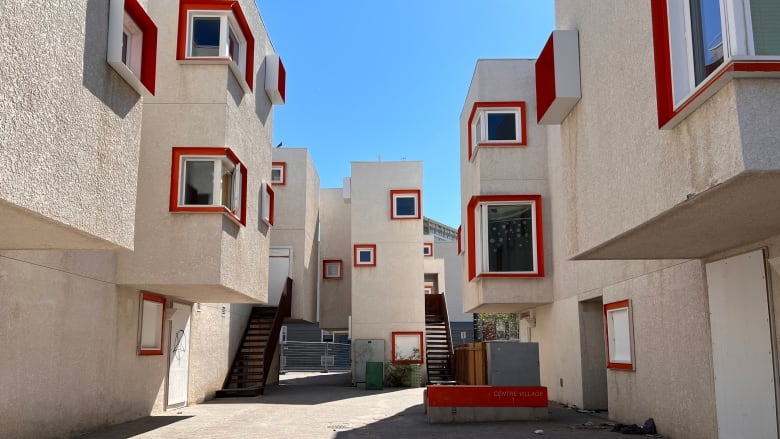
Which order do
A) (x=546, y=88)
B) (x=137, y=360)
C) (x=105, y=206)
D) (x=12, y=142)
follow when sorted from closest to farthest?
(x=12, y=142) → (x=105, y=206) → (x=546, y=88) → (x=137, y=360)

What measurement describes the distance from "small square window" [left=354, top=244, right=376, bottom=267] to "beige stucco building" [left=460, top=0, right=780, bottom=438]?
41.0 feet

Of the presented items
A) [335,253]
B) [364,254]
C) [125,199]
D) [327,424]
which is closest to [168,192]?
[125,199]

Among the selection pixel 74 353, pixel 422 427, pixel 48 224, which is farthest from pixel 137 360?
pixel 48 224

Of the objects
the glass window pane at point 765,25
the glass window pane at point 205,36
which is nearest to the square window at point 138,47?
the glass window pane at point 205,36

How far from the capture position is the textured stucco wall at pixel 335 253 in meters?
33.2

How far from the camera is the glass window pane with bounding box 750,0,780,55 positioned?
19.4 ft

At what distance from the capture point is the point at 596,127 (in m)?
10.4

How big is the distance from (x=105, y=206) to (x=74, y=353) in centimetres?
447

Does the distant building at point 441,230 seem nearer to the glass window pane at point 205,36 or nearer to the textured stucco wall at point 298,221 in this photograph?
the textured stucco wall at point 298,221

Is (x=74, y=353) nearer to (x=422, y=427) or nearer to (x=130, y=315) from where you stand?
(x=130, y=315)

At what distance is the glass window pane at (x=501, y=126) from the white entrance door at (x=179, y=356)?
930 cm

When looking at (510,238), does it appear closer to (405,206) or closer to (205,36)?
(205,36)

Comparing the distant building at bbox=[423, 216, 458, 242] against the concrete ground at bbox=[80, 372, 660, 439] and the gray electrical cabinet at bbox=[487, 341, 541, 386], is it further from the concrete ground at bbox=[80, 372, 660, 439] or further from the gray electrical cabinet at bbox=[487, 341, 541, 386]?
the gray electrical cabinet at bbox=[487, 341, 541, 386]

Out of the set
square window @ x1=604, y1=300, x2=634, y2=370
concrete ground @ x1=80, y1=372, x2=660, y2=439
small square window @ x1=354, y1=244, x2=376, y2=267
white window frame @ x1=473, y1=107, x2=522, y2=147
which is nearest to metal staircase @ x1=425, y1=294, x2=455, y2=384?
small square window @ x1=354, y1=244, x2=376, y2=267
